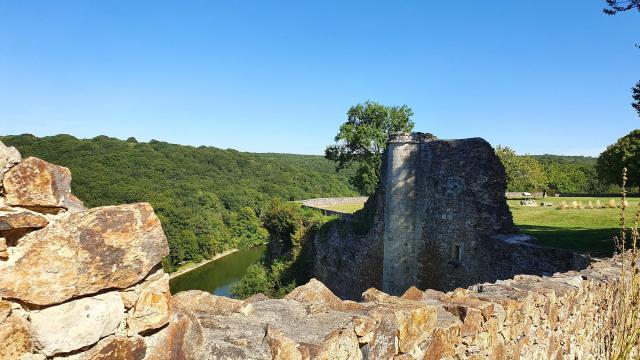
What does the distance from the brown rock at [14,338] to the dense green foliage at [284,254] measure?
19080mm

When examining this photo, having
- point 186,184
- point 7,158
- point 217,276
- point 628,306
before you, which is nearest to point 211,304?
point 7,158

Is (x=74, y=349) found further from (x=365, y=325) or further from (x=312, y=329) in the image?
(x=365, y=325)

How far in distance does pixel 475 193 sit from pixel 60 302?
1128 centimetres

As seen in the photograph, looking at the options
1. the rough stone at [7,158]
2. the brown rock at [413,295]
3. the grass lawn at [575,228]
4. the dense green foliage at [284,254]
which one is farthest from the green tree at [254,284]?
the rough stone at [7,158]

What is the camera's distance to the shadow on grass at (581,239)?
34.4 ft

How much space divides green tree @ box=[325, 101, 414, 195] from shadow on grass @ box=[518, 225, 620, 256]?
21.9m

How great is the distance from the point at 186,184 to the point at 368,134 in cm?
3157

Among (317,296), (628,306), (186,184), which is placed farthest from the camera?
(186,184)

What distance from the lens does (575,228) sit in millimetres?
15367

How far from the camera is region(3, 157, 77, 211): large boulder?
66.0 inches

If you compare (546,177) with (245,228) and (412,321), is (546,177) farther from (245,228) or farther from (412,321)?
(412,321)

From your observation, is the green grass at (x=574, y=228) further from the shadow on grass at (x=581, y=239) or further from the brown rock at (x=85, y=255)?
the brown rock at (x=85, y=255)

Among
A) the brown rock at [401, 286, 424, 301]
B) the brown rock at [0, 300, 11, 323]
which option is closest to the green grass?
the brown rock at [401, 286, 424, 301]

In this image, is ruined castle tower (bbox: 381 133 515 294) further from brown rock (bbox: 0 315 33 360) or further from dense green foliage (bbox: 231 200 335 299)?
brown rock (bbox: 0 315 33 360)
